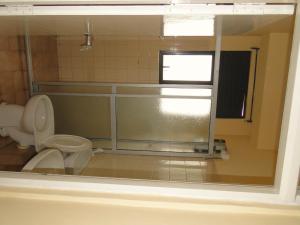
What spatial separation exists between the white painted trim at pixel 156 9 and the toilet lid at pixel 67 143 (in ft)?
5.94

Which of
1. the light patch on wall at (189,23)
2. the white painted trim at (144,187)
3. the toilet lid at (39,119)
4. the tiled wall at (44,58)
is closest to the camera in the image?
the white painted trim at (144,187)

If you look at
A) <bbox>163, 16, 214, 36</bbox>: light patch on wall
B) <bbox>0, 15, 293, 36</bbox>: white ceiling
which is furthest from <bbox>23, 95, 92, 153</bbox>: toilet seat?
<bbox>163, 16, 214, 36</bbox>: light patch on wall

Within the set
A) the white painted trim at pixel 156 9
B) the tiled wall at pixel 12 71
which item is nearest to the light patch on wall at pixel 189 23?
the white painted trim at pixel 156 9

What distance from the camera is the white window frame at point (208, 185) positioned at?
656mm

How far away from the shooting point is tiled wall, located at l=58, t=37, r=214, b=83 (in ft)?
12.0

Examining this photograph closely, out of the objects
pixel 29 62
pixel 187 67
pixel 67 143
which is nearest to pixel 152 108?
pixel 67 143

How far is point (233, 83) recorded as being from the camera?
12.6 feet

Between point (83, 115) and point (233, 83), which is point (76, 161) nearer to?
point (83, 115)

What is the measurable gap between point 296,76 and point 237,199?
0.40m

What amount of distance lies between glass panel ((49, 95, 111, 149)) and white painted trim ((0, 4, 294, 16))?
2164 mm

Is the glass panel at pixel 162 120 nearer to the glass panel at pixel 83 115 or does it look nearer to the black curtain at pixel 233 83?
the glass panel at pixel 83 115

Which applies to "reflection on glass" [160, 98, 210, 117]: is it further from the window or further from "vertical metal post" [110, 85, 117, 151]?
the window

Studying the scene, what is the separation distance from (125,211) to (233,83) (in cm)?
353

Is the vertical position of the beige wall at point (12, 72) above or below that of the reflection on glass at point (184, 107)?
above
